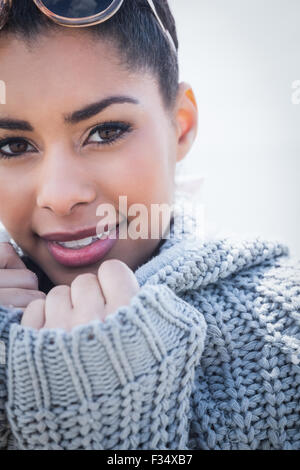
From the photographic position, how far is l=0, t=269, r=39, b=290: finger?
928 mm

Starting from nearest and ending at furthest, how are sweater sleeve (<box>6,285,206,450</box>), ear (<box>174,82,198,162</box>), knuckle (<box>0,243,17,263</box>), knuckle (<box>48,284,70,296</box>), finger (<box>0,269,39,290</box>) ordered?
sweater sleeve (<box>6,285,206,450</box>), knuckle (<box>48,284,70,296</box>), finger (<box>0,269,39,290</box>), knuckle (<box>0,243,17,263</box>), ear (<box>174,82,198,162</box>)

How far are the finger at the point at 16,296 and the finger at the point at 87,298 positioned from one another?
152 mm

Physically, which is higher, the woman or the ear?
the ear

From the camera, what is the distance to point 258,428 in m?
0.79

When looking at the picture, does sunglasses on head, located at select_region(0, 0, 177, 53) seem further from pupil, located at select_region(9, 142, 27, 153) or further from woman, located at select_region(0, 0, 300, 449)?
pupil, located at select_region(9, 142, 27, 153)

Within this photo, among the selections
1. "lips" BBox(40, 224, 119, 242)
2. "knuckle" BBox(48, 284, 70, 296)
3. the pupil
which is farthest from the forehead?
"knuckle" BBox(48, 284, 70, 296)

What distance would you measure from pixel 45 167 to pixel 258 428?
28.9 inches

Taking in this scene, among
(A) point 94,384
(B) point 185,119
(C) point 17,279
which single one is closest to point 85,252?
(C) point 17,279

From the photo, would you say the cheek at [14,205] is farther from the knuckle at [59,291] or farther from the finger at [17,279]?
the knuckle at [59,291]

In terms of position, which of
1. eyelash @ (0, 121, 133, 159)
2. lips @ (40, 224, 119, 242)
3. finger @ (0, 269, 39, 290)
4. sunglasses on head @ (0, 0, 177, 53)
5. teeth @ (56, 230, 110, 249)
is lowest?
finger @ (0, 269, 39, 290)

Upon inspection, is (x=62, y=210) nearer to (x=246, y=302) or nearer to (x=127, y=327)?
(x=127, y=327)

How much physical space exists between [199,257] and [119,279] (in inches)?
9.0

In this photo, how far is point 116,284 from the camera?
76cm
